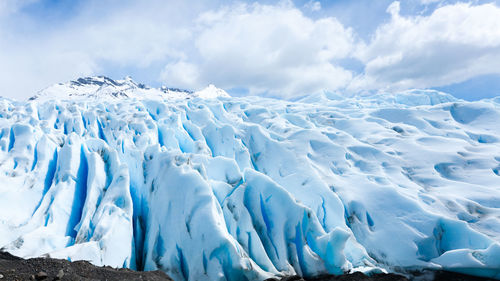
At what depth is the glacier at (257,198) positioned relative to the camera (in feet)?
22.0

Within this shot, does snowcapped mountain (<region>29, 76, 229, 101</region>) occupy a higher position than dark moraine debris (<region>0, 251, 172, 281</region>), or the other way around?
snowcapped mountain (<region>29, 76, 229, 101</region>)

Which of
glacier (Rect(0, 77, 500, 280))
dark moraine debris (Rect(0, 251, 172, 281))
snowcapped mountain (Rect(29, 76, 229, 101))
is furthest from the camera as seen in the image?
snowcapped mountain (Rect(29, 76, 229, 101))

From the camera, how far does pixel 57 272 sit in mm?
4527

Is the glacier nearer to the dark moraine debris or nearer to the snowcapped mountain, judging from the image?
the dark moraine debris

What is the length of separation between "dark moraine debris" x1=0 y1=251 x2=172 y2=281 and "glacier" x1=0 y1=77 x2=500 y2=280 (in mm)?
1309

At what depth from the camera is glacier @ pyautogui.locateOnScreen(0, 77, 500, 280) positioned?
264 inches

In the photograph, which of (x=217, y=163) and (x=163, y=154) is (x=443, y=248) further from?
(x=163, y=154)

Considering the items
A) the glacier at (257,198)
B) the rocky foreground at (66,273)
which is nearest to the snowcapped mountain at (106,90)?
the glacier at (257,198)

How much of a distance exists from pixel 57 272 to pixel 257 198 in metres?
4.67

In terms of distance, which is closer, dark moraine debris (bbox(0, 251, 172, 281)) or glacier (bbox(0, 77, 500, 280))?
dark moraine debris (bbox(0, 251, 172, 281))

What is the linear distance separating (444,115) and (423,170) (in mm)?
5694

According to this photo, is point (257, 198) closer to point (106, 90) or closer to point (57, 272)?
point (57, 272)

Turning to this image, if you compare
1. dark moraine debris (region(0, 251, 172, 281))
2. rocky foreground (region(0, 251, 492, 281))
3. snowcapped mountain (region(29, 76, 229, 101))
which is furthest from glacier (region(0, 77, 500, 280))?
snowcapped mountain (region(29, 76, 229, 101))

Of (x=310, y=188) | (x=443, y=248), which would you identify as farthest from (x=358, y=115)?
(x=443, y=248)
